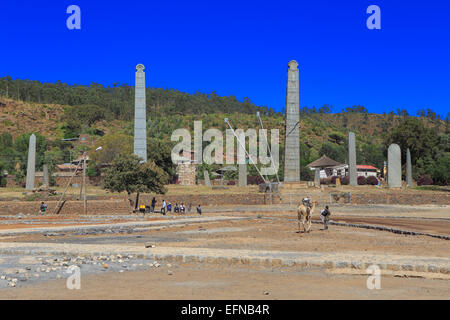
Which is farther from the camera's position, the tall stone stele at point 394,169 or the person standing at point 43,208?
the tall stone stele at point 394,169

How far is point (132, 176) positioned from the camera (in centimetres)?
4103

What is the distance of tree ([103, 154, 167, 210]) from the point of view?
40.9 meters

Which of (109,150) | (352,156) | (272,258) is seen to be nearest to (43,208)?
(272,258)

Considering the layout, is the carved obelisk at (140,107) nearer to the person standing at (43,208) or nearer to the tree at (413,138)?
the person standing at (43,208)

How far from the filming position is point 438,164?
71000mm

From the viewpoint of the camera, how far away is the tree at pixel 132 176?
40897 millimetres

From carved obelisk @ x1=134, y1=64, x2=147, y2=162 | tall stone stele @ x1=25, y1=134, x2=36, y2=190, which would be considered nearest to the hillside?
tall stone stele @ x1=25, y1=134, x2=36, y2=190

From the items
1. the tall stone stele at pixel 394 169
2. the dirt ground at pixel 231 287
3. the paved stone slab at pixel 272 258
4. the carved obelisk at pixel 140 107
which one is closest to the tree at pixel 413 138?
the tall stone stele at pixel 394 169

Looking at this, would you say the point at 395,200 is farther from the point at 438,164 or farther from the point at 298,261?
the point at 298,261

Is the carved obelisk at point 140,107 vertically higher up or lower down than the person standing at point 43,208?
higher up

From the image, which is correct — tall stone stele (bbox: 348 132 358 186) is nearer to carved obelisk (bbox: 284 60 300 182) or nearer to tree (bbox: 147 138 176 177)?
carved obelisk (bbox: 284 60 300 182)

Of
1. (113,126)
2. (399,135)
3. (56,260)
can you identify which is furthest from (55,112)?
(56,260)

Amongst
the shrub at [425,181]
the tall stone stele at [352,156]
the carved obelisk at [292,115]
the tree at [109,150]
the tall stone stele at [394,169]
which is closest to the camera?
the carved obelisk at [292,115]
